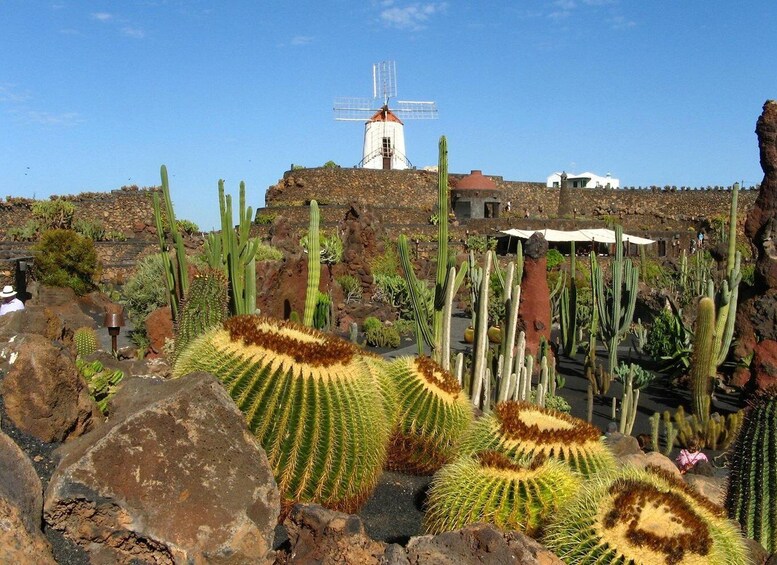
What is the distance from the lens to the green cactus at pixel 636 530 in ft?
9.35

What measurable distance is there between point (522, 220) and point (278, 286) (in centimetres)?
2315

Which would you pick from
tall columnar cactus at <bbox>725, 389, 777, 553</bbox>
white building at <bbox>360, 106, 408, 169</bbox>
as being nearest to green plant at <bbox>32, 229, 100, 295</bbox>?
tall columnar cactus at <bbox>725, 389, 777, 553</bbox>

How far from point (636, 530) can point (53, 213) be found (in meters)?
25.7

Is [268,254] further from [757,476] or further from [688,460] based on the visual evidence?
[757,476]

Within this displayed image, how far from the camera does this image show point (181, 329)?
6.28m

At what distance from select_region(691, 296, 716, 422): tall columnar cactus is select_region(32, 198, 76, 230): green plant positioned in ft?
69.5

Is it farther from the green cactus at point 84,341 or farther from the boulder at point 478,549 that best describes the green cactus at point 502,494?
the green cactus at point 84,341

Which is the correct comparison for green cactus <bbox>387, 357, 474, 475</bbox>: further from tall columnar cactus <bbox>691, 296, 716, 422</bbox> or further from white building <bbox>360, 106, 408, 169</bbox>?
white building <bbox>360, 106, 408, 169</bbox>

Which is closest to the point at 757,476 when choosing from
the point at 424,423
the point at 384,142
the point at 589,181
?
the point at 424,423

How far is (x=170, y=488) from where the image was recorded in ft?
9.51

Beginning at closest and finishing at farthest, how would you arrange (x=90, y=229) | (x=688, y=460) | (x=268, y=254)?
(x=688, y=460) < (x=268, y=254) < (x=90, y=229)

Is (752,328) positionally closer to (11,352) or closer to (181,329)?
(181,329)

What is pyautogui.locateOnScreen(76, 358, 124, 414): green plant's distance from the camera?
446 centimetres

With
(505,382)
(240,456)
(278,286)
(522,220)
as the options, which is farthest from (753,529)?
(522,220)
